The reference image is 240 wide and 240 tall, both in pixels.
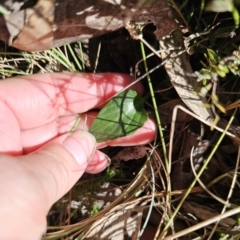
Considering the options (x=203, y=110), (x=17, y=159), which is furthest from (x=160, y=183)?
(x=17, y=159)

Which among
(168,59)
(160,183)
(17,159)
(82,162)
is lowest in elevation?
(160,183)

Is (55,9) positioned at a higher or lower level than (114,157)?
higher

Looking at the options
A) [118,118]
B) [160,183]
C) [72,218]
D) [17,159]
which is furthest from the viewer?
[72,218]

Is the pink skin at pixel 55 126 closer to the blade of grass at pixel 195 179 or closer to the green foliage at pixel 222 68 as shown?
the blade of grass at pixel 195 179

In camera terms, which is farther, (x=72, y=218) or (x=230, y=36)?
(x=72, y=218)

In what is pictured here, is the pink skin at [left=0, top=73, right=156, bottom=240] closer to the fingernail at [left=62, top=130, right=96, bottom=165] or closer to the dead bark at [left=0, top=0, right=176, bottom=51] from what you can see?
the fingernail at [left=62, top=130, right=96, bottom=165]

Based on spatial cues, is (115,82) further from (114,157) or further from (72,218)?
(72,218)
